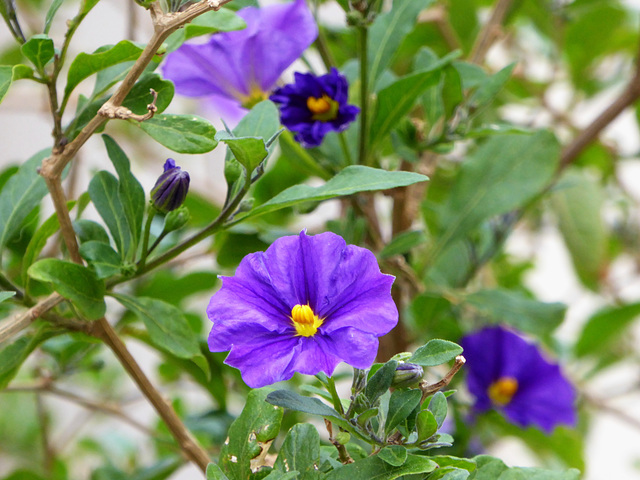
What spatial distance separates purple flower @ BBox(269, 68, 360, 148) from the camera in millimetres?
465

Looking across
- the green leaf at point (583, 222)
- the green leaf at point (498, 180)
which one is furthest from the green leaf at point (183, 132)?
the green leaf at point (583, 222)

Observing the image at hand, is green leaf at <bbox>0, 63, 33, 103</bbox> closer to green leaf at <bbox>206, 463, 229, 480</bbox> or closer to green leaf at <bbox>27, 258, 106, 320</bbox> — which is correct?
green leaf at <bbox>27, 258, 106, 320</bbox>

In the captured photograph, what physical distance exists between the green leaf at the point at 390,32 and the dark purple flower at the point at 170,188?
195mm

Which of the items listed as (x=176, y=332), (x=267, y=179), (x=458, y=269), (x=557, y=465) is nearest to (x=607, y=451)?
(x=557, y=465)

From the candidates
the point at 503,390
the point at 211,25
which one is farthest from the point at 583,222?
the point at 211,25

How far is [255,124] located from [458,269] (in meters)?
0.41

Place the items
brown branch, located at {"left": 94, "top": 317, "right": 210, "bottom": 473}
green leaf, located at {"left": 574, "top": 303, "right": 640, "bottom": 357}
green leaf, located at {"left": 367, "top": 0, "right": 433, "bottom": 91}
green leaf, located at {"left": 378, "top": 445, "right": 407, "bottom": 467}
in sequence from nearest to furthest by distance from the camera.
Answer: green leaf, located at {"left": 378, "top": 445, "right": 407, "bottom": 467}
brown branch, located at {"left": 94, "top": 317, "right": 210, "bottom": 473}
green leaf, located at {"left": 367, "top": 0, "right": 433, "bottom": 91}
green leaf, located at {"left": 574, "top": 303, "right": 640, "bottom": 357}

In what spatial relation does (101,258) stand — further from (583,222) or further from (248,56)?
(583,222)

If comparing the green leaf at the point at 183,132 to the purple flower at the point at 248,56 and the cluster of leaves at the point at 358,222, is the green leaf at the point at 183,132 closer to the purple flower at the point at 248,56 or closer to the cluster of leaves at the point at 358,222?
the cluster of leaves at the point at 358,222

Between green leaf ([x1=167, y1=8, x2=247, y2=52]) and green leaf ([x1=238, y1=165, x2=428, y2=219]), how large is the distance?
10 cm

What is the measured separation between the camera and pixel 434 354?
34 cm

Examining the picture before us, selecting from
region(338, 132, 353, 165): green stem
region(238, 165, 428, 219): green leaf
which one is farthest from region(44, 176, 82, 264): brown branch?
region(338, 132, 353, 165): green stem

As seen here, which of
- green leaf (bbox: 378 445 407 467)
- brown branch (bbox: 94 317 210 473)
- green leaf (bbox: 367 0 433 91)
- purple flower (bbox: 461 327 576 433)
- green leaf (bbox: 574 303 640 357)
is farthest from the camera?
green leaf (bbox: 574 303 640 357)

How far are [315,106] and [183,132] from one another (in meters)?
0.13
